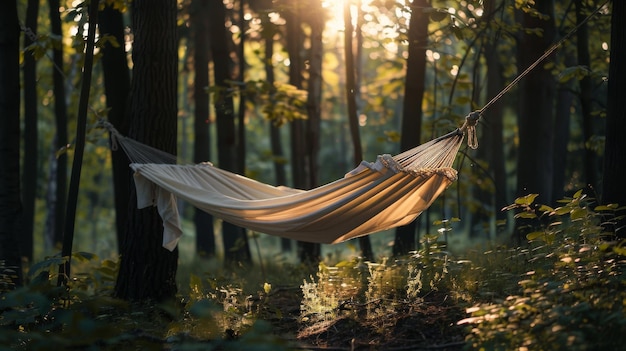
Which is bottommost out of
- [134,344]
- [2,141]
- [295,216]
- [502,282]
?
[134,344]

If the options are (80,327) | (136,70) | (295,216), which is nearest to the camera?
(80,327)

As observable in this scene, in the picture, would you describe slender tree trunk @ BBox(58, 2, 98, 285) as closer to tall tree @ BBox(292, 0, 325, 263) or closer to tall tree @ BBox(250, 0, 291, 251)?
tall tree @ BBox(250, 0, 291, 251)

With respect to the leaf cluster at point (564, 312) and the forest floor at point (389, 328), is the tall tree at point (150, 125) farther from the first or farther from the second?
the leaf cluster at point (564, 312)

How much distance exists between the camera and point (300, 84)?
9062 mm

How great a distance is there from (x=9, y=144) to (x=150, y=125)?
52.9 inches

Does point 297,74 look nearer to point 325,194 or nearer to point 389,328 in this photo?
point 325,194

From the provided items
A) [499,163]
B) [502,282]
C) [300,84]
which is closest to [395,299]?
[502,282]

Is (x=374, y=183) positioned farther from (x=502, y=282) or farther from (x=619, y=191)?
(x=619, y=191)

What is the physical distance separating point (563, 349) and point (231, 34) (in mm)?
8565

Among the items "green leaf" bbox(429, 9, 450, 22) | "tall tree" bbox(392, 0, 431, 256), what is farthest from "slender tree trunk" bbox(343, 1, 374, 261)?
"green leaf" bbox(429, 9, 450, 22)

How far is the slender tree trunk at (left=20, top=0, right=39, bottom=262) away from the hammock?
3.52m

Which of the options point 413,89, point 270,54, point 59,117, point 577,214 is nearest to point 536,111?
point 413,89

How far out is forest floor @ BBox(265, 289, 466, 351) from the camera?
3645mm

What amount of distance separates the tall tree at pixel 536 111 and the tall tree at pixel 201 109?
408 cm
